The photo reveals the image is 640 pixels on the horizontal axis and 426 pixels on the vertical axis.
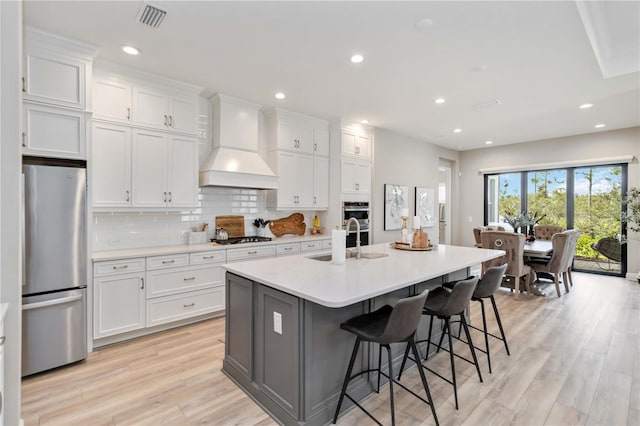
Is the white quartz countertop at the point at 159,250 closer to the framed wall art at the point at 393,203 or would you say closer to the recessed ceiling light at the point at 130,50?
the recessed ceiling light at the point at 130,50

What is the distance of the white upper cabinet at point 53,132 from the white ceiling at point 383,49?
65cm

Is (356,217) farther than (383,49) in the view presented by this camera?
Yes

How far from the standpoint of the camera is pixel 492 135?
6262mm

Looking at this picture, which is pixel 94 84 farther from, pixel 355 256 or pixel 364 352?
pixel 364 352

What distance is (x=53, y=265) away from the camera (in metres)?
2.58

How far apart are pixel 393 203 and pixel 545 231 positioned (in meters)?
3.07

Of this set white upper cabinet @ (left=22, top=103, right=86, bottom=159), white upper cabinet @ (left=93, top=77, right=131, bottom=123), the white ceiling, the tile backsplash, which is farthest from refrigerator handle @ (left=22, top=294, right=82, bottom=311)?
the white ceiling

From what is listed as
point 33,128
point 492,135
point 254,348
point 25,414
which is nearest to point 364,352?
point 254,348

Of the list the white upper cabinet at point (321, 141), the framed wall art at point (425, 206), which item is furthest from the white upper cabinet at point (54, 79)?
the framed wall art at point (425, 206)

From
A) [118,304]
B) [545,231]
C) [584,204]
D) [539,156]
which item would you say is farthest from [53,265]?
[584,204]

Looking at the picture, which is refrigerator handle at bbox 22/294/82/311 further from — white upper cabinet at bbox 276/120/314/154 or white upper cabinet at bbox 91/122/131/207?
white upper cabinet at bbox 276/120/314/154

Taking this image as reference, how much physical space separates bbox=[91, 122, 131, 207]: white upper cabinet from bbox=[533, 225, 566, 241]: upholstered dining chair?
6916 mm

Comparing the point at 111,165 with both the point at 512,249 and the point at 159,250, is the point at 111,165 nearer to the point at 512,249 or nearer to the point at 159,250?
the point at 159,250

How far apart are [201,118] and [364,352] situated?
11.2 ft
